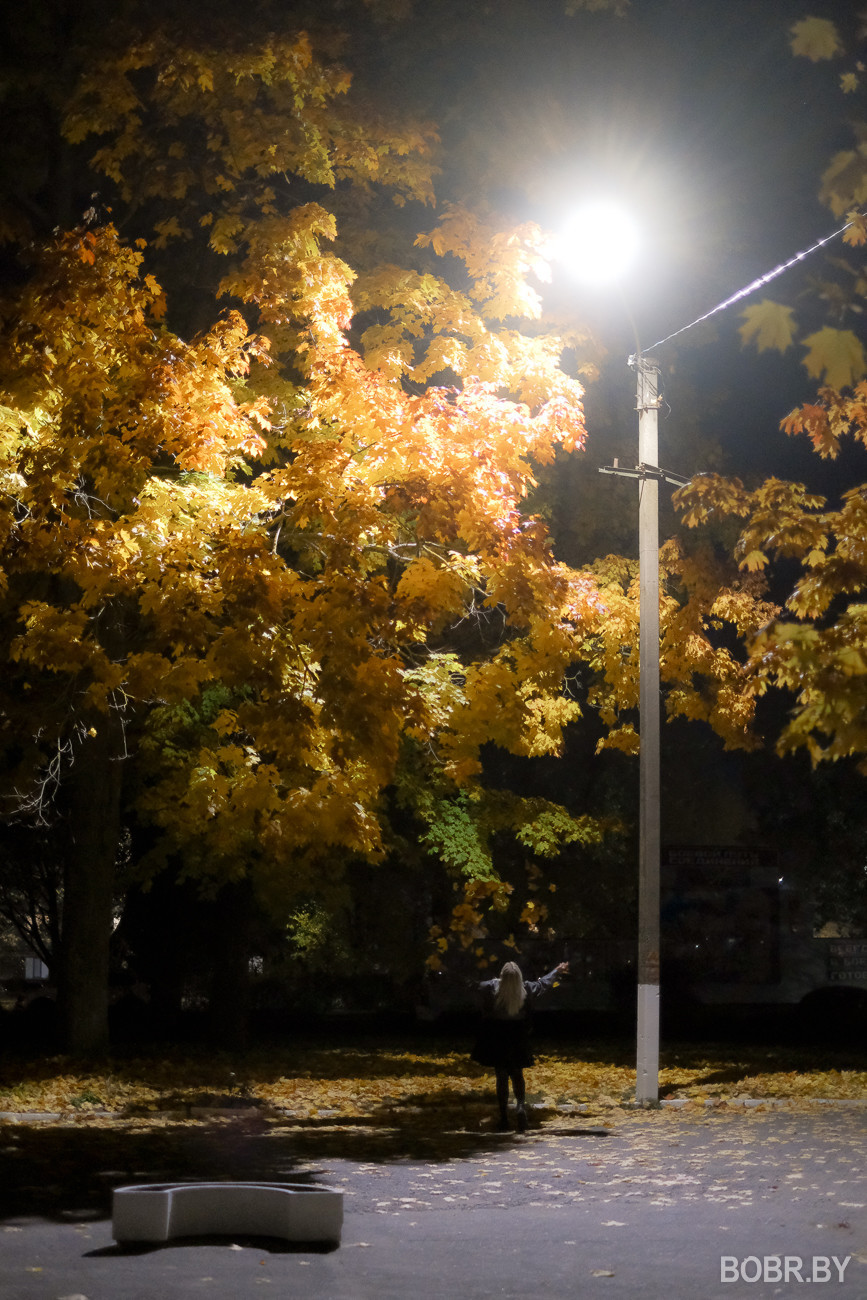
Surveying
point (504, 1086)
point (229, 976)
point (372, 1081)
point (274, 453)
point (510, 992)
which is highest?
point (274, 453)

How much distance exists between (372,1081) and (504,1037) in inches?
248

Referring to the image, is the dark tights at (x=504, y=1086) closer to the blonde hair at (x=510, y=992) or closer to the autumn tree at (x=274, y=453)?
the blonde hair at (x=510, y=992)

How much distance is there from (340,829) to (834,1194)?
6585 millimetres

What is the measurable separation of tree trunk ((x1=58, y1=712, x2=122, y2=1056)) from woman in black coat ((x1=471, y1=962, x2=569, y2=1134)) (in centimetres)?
723

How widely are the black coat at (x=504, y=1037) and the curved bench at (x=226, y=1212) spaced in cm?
516

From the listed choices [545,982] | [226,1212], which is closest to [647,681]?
[545,982]

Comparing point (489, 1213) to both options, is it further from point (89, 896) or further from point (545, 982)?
point (89, 896)

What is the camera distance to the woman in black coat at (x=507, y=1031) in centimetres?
1262

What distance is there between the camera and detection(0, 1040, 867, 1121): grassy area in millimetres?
14875

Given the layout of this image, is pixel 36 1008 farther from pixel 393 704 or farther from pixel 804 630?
pixel 804 630

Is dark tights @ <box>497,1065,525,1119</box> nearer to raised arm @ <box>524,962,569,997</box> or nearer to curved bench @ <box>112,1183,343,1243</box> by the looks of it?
raised arm @ <box>524,962,569,997</box>

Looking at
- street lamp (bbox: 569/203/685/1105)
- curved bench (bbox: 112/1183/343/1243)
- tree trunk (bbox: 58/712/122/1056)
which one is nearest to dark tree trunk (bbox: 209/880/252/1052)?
tree trunk (bbox: 58/712/122/1056)

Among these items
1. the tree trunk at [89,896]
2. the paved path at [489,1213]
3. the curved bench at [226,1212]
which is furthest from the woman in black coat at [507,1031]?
the tree trunk at [89,896]

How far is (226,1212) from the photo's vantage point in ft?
24.8
